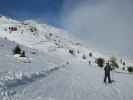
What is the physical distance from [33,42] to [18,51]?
58.0 meters

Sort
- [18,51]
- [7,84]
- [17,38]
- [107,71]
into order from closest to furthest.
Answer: [7,84], [107,71], [18,51], [17,38]

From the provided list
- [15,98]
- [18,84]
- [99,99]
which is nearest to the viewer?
[15,98]

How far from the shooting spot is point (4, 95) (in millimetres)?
15844

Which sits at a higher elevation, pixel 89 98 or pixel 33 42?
pixel 33 42

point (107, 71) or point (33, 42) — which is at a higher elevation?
point (33, 42)

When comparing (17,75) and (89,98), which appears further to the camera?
(17,75)

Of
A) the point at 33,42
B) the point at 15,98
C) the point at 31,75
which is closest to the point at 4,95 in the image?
the point at 15,98

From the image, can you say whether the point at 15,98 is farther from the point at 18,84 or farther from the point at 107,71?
the point at 107,71

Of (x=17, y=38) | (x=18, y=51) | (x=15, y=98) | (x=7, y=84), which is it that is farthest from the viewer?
(x=17, y=38)

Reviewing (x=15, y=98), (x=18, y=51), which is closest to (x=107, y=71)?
(x=15, y=98)

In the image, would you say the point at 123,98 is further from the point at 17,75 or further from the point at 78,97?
the point at 17,75

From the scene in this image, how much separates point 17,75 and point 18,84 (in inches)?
106

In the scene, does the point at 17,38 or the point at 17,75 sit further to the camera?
the point at 17,38

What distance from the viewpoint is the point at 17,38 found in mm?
113312
